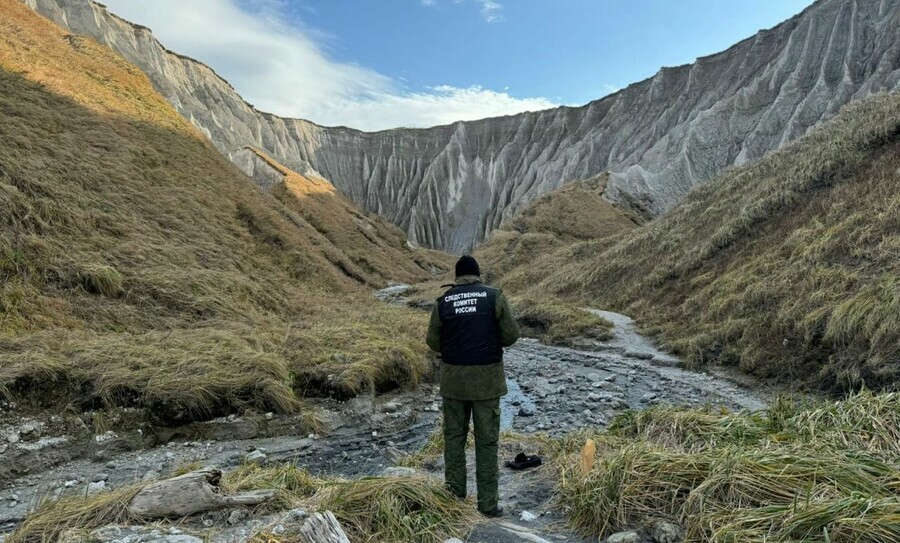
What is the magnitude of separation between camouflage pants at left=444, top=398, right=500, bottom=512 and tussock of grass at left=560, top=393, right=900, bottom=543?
0.78 metres

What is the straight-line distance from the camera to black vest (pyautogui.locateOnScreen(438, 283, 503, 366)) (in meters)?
4.91

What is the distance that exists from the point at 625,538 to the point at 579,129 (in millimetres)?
89829

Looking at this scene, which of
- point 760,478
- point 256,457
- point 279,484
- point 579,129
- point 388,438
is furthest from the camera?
point 579,129

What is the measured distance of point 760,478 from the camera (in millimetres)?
3980

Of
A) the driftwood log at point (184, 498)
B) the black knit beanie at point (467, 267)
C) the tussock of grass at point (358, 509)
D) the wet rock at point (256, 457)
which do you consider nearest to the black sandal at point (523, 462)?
the tussock of grass at point (358, 509)

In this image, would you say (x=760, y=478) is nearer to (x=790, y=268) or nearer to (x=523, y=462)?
(x=523, y=462)

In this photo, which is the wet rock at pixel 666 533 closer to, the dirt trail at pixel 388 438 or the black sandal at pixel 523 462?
the dirt trail at pixel 388 438

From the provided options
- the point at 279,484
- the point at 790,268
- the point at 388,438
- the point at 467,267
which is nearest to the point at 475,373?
the point at 467,267

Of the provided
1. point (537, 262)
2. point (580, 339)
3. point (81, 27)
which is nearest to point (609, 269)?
point (580, 339)

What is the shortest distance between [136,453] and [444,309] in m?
5.81

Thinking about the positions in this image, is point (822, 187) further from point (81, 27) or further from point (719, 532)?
point (81, 27)

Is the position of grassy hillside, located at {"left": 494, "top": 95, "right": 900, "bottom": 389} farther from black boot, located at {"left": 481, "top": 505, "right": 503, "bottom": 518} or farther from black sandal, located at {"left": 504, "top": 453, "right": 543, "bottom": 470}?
black boot, located at {"left": 481, "top": 505, "right": 503, "bottom": 518}

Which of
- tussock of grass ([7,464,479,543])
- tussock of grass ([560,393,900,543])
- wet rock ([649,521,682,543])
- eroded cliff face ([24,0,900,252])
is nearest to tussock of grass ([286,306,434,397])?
tussock of grass ([7,464,479,543])

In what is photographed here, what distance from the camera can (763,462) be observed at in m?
4.11
